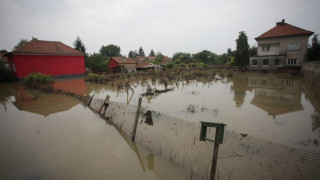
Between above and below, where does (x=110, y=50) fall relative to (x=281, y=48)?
→ above

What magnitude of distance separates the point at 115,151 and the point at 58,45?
88.5 feet

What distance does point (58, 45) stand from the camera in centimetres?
2538

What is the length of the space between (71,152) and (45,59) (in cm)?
2304

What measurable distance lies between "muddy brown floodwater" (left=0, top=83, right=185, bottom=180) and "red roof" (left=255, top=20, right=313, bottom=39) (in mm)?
34432

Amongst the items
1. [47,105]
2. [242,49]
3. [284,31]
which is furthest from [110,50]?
[47,105]

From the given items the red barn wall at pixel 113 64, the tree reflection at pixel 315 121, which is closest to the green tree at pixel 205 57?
the red barn wall at pixel 113 64

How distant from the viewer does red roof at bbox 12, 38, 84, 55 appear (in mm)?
21034

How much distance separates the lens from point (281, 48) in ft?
94.6

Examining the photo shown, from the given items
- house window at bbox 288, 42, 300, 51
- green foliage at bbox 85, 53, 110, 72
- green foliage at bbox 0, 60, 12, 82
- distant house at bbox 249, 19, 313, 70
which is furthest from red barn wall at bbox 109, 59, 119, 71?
house window at bbox 288, 42, 300, 51

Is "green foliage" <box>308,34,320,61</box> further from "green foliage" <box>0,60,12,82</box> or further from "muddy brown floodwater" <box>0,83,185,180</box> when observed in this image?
"green foliage" <box>0,60,12,82</box>

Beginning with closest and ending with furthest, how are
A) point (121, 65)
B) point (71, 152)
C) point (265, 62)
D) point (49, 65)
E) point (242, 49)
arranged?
point (71, 152)
point (49, 65)
point (265, 62)
point (242, 49)
point (121, 65)

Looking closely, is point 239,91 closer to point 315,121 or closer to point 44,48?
point 315,121

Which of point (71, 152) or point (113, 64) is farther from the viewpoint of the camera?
point (113, 64)

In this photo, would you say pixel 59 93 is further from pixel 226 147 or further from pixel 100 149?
pixel 226 147
